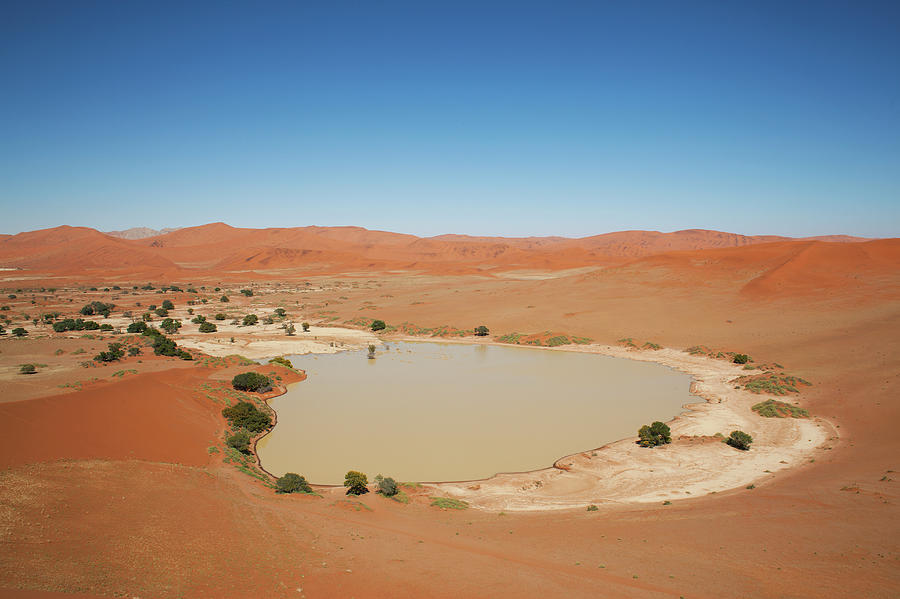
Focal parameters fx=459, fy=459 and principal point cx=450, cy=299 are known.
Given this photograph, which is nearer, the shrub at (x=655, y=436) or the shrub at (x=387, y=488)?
the shrub at (x=387, y=488)

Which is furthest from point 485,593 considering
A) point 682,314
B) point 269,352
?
point 682,314

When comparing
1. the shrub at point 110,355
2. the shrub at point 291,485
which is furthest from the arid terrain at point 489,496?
the shrub at point 110,355

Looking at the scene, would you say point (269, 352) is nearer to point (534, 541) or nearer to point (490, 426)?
point (490, 426)

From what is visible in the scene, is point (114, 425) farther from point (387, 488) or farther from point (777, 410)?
point (777, 410)

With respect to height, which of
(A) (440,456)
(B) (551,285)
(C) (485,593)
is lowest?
(A) (440,456)

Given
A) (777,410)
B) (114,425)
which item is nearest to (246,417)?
(114,425)

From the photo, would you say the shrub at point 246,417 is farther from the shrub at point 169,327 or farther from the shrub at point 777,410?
the shrub at point 169,327

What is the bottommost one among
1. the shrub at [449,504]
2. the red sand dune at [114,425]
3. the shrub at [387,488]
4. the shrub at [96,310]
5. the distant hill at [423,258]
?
the shrub at [449,504]
